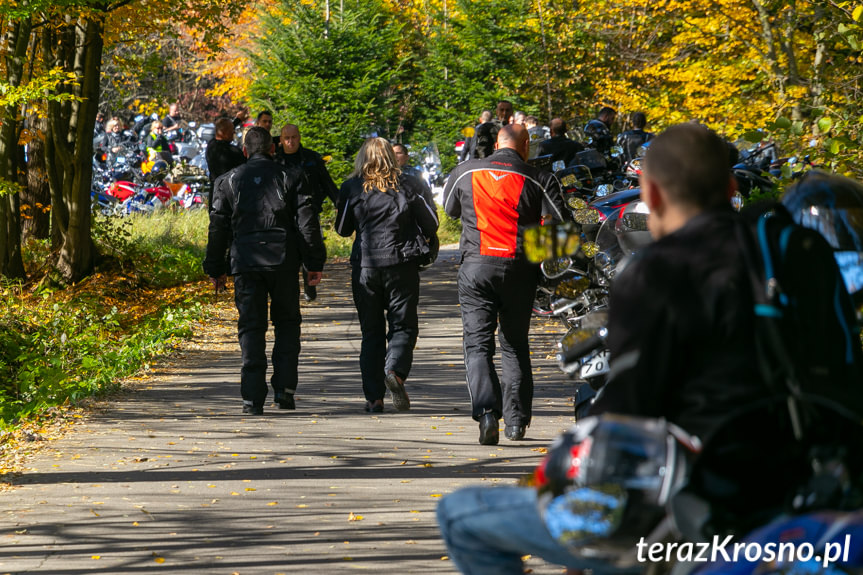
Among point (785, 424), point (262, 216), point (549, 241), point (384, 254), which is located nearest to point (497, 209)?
point (384, 254)

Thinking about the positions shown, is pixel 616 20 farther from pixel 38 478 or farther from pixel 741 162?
pixel 38 478

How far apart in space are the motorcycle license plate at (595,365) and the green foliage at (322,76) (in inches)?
880

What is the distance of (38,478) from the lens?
7379 mm

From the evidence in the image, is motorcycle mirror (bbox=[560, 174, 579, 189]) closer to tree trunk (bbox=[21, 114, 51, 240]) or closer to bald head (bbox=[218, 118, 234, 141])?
bald head (bbox=[218, 118, 234, 141])

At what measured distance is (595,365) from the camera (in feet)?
15.9

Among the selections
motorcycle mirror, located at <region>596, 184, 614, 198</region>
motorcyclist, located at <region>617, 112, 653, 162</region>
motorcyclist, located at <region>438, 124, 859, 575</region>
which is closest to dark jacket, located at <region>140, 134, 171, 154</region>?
motorcyclist, located at <region>617, 112, 653, 162</region>

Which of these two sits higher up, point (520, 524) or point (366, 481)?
point (520, 524)

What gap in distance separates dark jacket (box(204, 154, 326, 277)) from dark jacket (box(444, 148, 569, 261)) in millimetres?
1823

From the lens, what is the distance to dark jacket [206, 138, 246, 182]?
14288 mm

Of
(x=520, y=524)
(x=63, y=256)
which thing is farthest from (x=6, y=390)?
(x=520, y=524)

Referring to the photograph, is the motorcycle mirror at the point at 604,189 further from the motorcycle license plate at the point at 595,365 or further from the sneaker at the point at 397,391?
the motorcycle license plate at the point at 595,365

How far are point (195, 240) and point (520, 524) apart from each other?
21248 mm

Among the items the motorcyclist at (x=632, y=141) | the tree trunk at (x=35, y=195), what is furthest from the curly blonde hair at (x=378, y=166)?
the tree trunk at (x=35, y=195)

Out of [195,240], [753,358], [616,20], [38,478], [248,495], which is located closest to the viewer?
[753,358]
